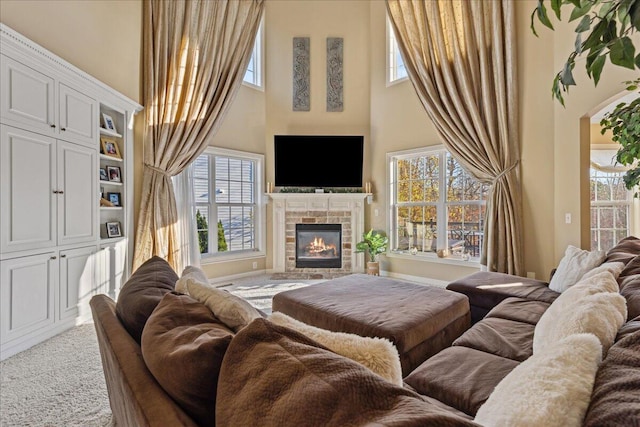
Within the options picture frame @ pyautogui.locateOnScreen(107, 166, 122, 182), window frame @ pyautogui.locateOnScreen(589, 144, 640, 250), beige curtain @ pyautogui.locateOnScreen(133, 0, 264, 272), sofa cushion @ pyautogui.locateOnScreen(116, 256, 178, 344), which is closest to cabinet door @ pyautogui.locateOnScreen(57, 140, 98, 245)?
picture frame @ pyautogui.locateOnScreen(107, 166, 122, 182)

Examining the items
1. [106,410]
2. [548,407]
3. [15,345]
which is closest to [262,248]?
[15,345]

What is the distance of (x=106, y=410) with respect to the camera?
1855 mm

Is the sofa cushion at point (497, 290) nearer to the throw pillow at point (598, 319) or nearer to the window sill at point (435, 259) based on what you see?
the window sill at point (435, 259)

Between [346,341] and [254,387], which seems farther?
[346,341]

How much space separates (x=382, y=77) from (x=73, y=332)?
544 centimetres

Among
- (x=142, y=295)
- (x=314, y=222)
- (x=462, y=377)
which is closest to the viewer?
(x=142, y=295)

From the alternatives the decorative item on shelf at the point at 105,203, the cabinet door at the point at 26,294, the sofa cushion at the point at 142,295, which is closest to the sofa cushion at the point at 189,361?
the sofa cushion at the point at 142,295

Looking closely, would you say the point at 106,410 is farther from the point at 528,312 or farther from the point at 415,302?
the point at 528,312

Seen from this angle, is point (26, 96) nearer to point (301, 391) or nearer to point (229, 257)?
point (229, 257)

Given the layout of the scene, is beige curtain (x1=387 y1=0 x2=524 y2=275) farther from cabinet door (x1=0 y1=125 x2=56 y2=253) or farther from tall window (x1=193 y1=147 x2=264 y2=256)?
cabinet door (x1=0 y1=125 x2=56 y2=253)

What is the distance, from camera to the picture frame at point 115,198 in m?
3.77

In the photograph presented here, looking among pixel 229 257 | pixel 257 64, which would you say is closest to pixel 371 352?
pixel 229 257

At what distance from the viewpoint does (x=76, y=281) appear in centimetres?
308

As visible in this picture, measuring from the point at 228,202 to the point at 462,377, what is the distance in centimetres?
458
